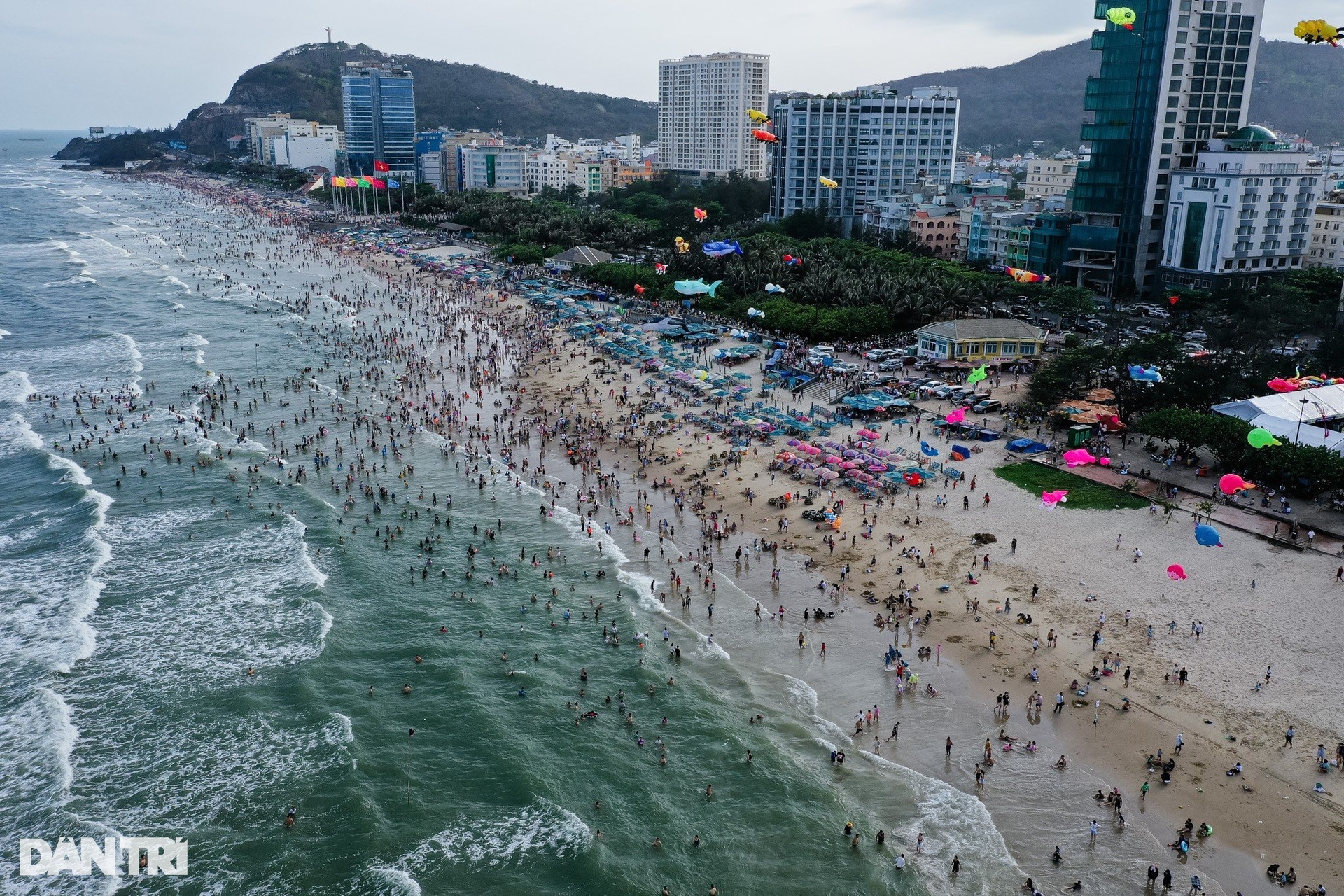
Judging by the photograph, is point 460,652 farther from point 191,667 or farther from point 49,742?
point 49,742

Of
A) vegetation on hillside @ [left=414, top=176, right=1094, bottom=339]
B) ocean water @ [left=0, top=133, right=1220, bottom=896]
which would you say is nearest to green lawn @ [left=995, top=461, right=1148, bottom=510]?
ocean water @ [left=0, top=133, right=1220, bottom=896]

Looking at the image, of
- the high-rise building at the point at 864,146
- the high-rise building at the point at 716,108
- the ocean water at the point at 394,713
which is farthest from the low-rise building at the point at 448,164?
the ocean water at the point at 394,713

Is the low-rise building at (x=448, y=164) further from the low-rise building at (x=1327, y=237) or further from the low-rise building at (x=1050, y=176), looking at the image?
the low-rise building at (x=1327, y=237)

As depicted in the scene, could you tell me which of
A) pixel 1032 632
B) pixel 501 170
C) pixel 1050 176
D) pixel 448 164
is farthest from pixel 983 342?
pixel 448 164

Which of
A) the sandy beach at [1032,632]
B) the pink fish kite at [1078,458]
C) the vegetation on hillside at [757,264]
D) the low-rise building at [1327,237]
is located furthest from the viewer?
the low-rise building at [1327,237]

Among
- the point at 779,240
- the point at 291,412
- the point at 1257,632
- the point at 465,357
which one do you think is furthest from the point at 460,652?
the point at 779,240

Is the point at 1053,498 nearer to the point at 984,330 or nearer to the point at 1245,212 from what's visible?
the point at 984,330
